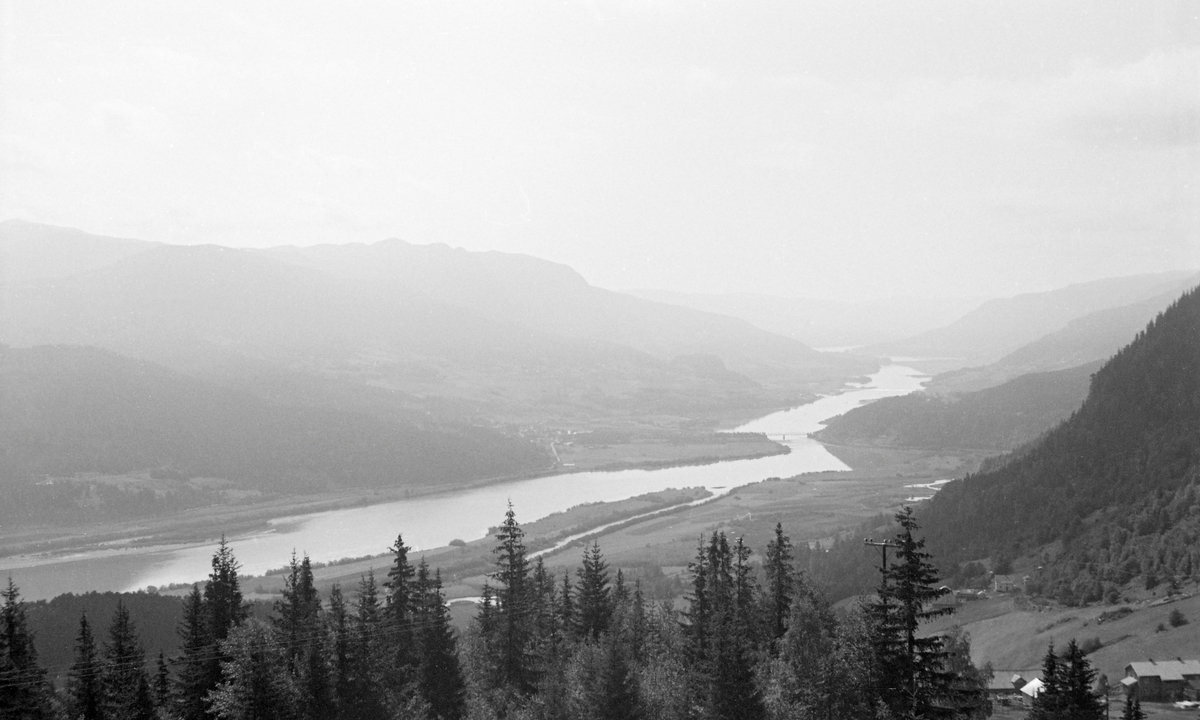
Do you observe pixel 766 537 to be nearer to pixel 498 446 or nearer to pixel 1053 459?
pixel 1053 459

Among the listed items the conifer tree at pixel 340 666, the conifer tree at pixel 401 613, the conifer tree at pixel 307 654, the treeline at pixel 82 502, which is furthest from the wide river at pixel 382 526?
the conifer tree at pixel 340 666

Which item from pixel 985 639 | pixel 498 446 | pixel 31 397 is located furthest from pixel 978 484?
pixel 31 397

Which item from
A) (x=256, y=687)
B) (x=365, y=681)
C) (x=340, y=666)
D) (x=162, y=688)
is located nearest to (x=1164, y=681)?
(x=365, y=681)

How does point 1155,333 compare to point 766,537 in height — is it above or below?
above

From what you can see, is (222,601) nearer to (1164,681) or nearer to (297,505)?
(1164,681)

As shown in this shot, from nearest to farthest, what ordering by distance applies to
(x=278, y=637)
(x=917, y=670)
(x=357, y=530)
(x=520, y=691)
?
1. (x=917, y=670)
2. (x=278, y=637)
3. (x=520, y=691)
4. (x=357, y=530)

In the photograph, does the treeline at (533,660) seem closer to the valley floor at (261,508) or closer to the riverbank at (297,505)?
the valley floor at (261,508)

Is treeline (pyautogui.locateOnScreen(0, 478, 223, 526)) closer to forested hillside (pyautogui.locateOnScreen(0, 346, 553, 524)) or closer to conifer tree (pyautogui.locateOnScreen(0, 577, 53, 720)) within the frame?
forested hillside (pyautogui.locateOnScreen(0, 346, 553, 524))

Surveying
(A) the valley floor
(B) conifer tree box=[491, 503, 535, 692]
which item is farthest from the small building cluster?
(A) the valley floor
